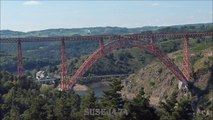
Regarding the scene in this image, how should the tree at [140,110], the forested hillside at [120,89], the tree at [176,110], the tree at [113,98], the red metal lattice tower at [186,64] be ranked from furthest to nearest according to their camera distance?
the red metal lattice tower at [186,64] → the forested hillside at [120,89] → the tree at [113,98] → the tree at [140,110] → the tree at [176,110]

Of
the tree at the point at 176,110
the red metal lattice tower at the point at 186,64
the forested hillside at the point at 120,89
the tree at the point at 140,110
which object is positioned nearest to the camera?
the tree at the point at 176,110

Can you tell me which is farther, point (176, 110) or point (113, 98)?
point (113, 98)

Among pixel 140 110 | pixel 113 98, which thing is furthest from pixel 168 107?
pixel 113 98

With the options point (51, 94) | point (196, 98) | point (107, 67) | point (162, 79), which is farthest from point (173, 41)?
point (51, 94)

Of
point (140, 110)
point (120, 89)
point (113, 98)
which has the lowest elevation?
point (140, 110)

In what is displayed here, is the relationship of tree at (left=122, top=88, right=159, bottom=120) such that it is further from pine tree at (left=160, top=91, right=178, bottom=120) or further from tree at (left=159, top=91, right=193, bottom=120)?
tree at (left=159, top=91, right=193, bottom=120)

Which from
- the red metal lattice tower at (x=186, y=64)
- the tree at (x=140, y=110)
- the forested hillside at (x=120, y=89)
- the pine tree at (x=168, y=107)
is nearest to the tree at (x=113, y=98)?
the forested hillside at (x=120, y=89)

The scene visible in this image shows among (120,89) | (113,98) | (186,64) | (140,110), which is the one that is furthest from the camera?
(186,64)

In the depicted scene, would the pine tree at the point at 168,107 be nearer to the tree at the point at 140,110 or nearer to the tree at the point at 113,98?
the tree at the point at 140,110

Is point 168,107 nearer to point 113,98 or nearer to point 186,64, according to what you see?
point 113,98

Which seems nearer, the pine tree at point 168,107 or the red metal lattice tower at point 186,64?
the pine tree at point 168,107

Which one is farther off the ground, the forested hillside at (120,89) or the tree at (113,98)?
the tree at (113,98)
